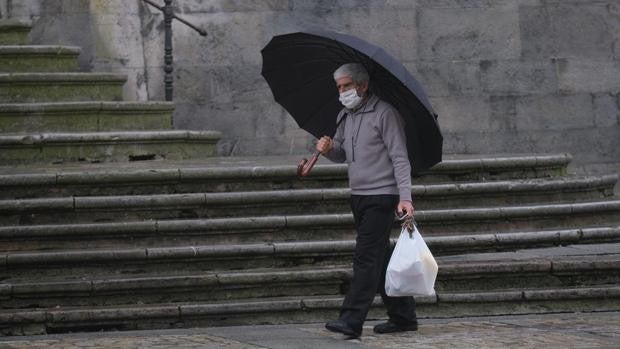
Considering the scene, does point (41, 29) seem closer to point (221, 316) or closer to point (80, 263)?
point (80, 263)

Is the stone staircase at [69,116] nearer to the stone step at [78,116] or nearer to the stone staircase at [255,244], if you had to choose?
the stone step at [78,116]

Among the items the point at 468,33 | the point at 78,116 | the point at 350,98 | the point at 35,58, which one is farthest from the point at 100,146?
the point at 350,98

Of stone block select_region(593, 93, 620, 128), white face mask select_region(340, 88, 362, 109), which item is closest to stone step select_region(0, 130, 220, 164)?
stone block select_region(593, 93, 620, 128)

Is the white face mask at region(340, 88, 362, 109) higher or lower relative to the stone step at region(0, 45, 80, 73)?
lower

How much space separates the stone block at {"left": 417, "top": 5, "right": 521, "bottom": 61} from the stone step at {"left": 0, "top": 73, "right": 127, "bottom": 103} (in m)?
3.54

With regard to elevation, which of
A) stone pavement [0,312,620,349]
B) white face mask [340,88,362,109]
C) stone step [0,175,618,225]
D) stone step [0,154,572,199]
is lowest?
stone pavement [0,312,620,349]

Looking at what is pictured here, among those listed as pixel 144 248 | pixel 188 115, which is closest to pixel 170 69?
pixel 188 115

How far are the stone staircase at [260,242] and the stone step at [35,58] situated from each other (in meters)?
2.34

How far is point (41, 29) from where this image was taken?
14.4 metres

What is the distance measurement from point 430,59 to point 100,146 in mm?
4106

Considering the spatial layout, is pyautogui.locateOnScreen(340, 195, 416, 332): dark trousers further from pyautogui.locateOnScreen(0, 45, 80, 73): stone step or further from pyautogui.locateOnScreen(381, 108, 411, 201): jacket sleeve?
pyautogui.locateOnScreen(0, 45, 80, 73): stone step

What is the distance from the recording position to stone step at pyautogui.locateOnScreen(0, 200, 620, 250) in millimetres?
9789

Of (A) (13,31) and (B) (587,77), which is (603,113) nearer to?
(B) (587,77)

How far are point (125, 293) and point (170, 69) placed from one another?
5460mm
